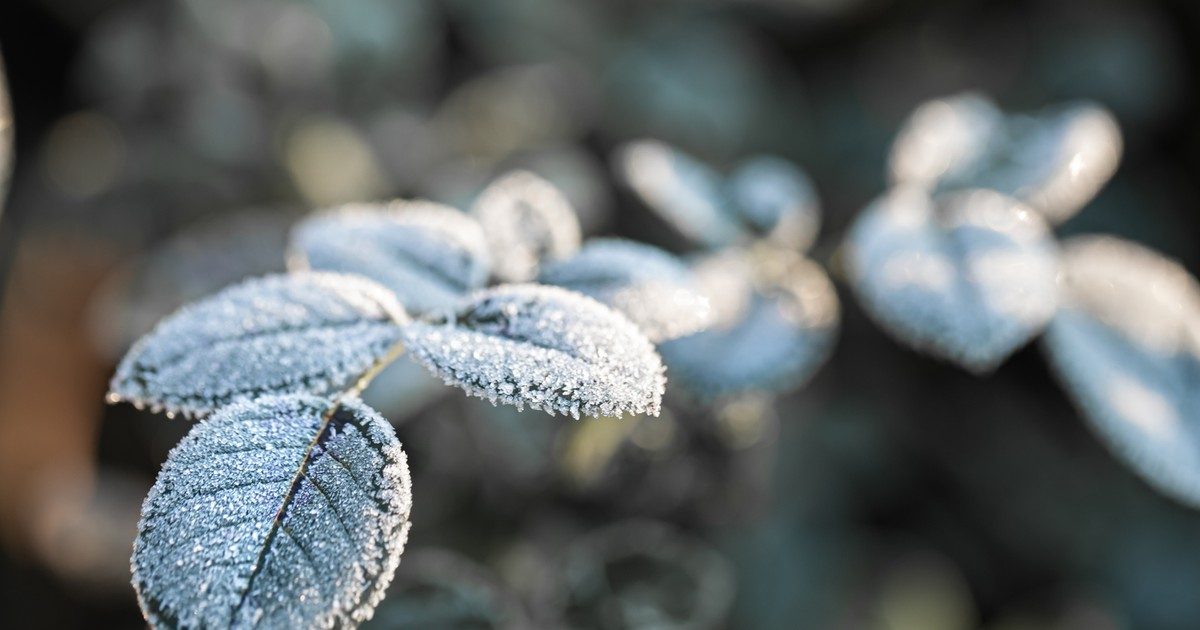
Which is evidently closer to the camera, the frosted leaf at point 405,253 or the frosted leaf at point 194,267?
the frosted leaf at point 405,253

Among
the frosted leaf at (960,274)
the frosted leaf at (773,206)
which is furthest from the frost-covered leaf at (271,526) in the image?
the frosted leaf at (773,206)

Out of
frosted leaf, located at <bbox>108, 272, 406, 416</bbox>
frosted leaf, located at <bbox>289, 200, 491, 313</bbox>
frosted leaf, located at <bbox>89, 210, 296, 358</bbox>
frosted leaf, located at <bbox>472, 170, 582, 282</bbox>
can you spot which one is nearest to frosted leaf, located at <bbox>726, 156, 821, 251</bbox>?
frosted leaf, located at <bbox>472, 170, 582, 282</bbox>

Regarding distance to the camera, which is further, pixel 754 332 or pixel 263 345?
pixel 754 332

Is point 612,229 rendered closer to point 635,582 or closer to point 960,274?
point 635,582

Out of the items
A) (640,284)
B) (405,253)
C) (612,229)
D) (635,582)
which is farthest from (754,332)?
(612,229)

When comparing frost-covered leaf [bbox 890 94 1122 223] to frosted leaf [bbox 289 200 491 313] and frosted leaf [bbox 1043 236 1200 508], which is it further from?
frosted leaf [bbox 289 200 491 313]

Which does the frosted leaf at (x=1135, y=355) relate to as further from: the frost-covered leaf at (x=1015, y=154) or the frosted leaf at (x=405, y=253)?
the frosted leaf at (x=405, y=253)
